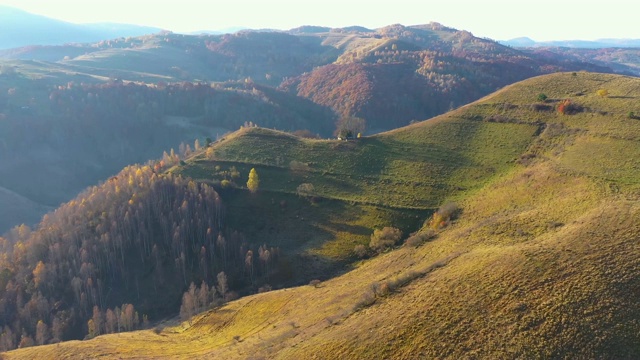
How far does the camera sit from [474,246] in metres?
74.3

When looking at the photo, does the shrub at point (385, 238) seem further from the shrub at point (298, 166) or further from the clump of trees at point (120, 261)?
the shrub at point (298, 166)

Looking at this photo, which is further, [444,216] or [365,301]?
[444,216]

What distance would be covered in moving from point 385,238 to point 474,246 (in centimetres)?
2800

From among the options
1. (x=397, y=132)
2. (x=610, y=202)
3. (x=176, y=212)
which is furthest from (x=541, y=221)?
(x=176, y=212)

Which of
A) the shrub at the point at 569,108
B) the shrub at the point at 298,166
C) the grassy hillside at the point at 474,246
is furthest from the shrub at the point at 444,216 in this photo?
the shrub at the point at 569,108

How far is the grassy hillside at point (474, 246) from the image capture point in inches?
1897

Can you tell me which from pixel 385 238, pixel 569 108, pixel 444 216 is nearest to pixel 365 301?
pixel 385 238

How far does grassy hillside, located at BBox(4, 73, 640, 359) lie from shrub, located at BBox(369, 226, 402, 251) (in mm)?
5415

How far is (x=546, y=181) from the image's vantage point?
96.2m

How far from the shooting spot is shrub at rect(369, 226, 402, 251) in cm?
9825

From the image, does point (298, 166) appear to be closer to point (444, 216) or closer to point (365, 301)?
point (444, 216)

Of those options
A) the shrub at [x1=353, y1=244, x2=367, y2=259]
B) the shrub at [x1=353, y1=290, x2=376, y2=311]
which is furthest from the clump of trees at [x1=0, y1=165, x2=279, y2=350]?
the shrub at [x1=353, y1=290, x2=376, y2=311]

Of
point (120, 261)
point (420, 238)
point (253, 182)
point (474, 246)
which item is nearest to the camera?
point (474, 246)

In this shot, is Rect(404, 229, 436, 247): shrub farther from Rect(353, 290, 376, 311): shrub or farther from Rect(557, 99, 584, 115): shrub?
Rect(557, 99, 584, 115): shrub
